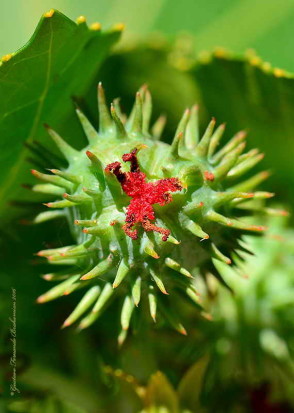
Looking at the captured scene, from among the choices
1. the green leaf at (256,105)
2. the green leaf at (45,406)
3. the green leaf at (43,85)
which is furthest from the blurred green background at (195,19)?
the green leaf at (45,406)

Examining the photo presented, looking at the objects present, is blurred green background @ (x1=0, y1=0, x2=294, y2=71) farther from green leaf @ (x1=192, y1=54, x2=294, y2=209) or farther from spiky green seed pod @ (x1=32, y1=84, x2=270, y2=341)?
spiky green seed pod @ (x1=32, y1=84, x2=270, y2=341)

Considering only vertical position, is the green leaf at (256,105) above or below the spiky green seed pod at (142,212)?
above

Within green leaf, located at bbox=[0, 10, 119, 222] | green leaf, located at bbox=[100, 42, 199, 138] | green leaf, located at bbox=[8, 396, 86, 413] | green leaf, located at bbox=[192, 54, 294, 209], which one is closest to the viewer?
green leaf, located at bbox=[0, 10, 119, 222]

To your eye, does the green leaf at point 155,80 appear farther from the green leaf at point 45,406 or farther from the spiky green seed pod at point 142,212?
the green leaf at point 45,406


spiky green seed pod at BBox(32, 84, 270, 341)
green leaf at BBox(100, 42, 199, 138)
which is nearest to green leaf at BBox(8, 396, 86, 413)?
spiky green seed pod at BBox(32, 84, 270, 341)

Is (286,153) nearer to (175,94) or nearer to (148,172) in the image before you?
(175,94)

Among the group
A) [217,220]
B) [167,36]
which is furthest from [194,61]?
[217,220]

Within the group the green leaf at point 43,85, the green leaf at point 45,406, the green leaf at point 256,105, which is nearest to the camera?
the green leaf at point 43,85

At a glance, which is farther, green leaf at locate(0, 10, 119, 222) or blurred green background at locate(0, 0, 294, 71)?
blurred green background at locate(0, 0, 294, 71)
